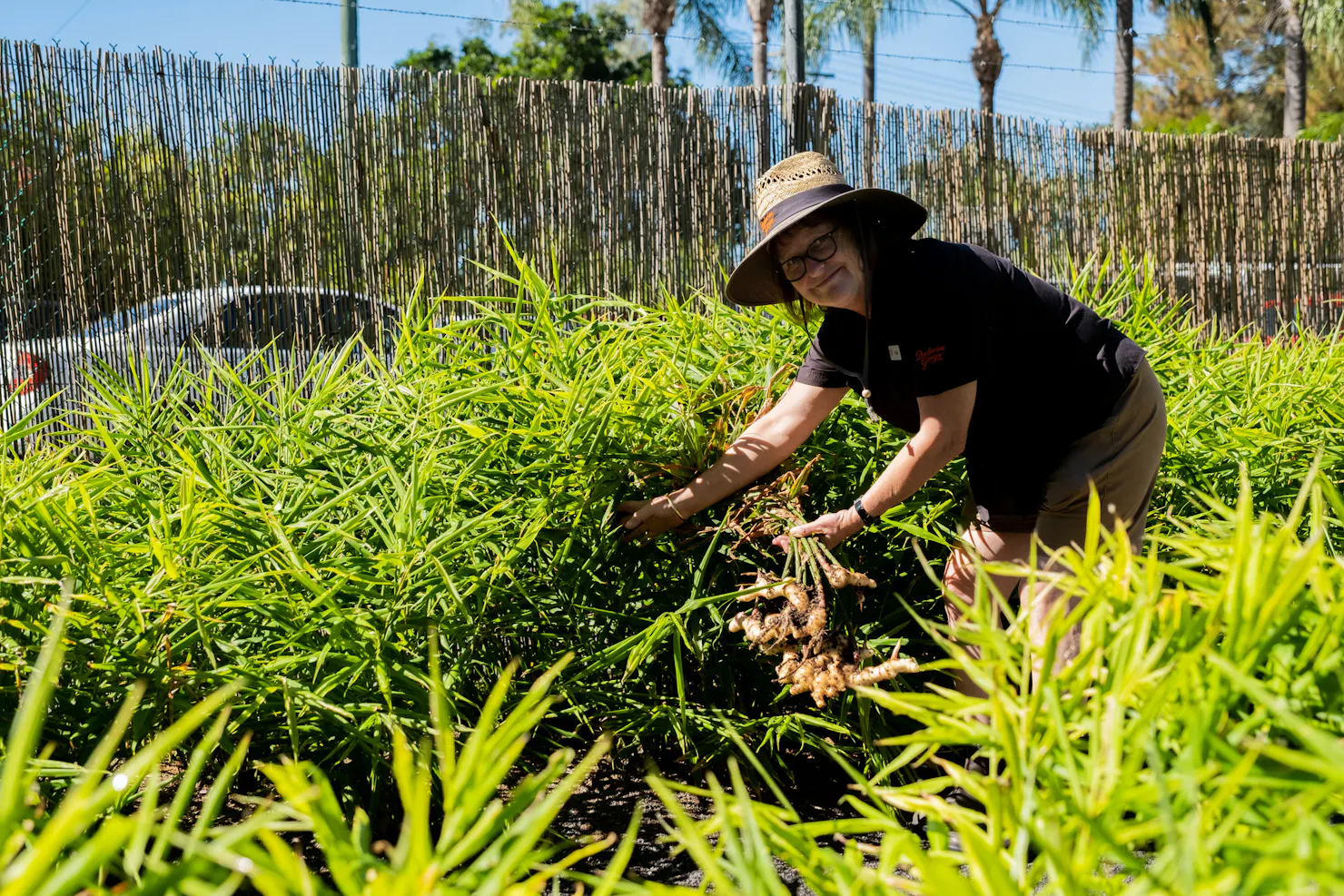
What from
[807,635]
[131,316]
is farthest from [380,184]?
[807,635]

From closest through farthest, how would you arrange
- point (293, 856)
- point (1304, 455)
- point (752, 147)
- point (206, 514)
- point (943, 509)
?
1. point (293, 856)
2. point (206, 514)
3. point (943, 509)
4. point (1304, 455)
5. point (752, 147)

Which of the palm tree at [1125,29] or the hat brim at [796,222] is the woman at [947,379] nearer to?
the hat brim at [796,222]

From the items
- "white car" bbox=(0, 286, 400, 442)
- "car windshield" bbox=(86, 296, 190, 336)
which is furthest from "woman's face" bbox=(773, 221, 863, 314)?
"car windshield" bbox=(86, 296, 190, 336)

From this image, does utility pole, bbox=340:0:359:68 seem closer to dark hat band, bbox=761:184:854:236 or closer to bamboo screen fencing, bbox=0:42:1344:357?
bamboo screen fencing, bbox=0:42:1344:357

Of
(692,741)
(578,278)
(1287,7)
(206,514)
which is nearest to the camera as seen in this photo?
(206,514)

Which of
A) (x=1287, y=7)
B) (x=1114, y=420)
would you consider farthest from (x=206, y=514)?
(x=1287, y=7)

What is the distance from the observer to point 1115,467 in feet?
6.85

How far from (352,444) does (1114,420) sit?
147 centimetres

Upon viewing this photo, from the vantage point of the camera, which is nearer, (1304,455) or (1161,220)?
(1304,455)

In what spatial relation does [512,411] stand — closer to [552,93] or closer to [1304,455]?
[1304,455]

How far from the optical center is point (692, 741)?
6.63 ft

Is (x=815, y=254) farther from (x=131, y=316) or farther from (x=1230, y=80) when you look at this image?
(x=1230, y=80)

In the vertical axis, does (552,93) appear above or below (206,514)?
above

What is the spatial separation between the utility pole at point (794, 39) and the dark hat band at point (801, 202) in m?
4.29
